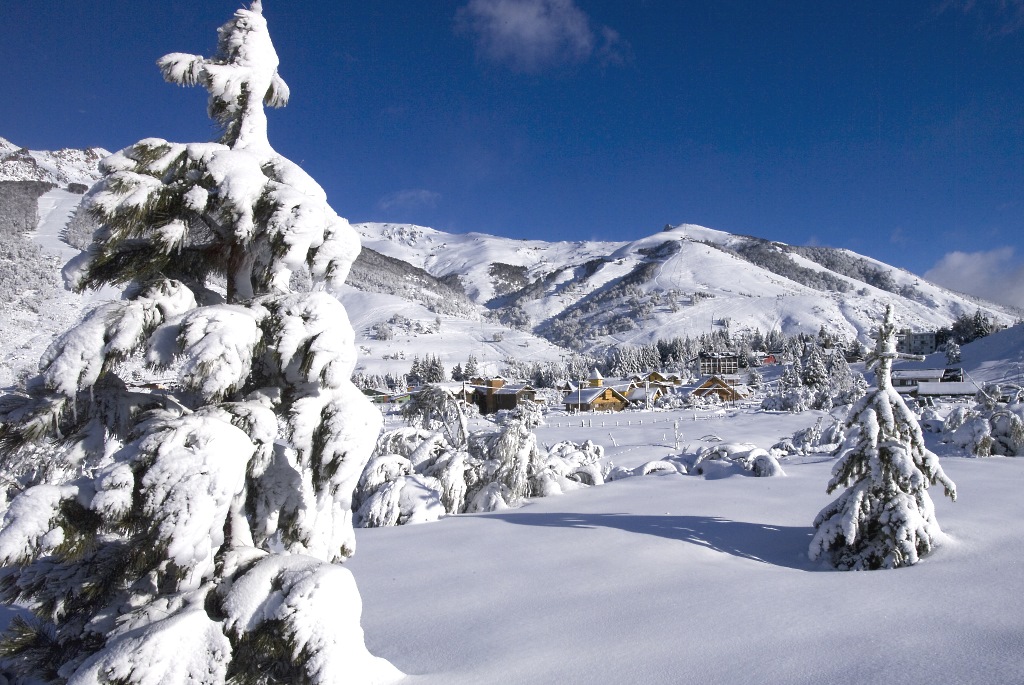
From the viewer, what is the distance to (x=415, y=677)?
10.4ft

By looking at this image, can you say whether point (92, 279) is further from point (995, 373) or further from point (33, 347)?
point (33, 347)

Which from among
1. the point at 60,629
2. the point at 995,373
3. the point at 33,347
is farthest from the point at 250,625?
the point at 33,347

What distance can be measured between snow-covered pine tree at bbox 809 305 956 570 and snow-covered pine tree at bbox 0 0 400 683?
481 centimetres

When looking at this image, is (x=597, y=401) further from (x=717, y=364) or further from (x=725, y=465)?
(x=725, y=465)

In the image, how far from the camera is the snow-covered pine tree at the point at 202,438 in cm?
236

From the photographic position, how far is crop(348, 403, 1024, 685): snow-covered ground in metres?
3.01

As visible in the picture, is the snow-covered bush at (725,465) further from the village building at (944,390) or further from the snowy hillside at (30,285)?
the snowy hillside at (30,285)

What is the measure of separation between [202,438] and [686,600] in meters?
3.62

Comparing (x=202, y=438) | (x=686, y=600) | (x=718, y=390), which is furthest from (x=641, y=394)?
(x=202, y=438)

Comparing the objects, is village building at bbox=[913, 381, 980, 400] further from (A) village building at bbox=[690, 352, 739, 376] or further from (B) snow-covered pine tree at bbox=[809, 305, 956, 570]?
(B) snow-covered pine tree at bbox=[809, 305, 956, 570]

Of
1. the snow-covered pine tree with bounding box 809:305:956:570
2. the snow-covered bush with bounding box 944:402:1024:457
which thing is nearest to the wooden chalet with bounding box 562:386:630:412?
the snow-covered bush with bounding box 944:402:1024:457

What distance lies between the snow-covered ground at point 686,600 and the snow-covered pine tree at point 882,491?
0.92 ft

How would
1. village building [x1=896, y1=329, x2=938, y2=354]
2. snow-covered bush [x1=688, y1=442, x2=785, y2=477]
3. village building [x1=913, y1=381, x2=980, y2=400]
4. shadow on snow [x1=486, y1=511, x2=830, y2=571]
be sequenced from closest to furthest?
shadow on snow [x1=486, y1=511, x2=830, y2=571] → snow-covered bush [x1=688, y1=442, x2=785, y2=477] → village building [x1=913, y1=381, x2=980, y2=400] → village building [x1=896, y1=329, x2=938, y2=354]

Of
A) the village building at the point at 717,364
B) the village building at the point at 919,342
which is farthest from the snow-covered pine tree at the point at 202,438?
the village building at the point at 919,342
